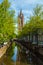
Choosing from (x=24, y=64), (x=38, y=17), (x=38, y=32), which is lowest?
(x=24, y=64)

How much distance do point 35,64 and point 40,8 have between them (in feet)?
46.2

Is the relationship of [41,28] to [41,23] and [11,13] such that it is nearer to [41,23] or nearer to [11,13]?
[41,23]

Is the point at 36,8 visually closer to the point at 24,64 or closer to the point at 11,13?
the point at 11,13

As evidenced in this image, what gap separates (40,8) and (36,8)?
84cm

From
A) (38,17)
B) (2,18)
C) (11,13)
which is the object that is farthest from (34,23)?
(2,18)

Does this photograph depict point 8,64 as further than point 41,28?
No

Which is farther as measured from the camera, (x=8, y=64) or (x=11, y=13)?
(x=11, y=13)

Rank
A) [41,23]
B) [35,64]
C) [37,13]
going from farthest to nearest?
[37,13], [41,23], [35,64]

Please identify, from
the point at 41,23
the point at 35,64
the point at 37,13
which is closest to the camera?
the point at 35,64

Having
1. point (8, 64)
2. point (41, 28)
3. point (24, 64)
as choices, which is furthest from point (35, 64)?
point (41, 28)

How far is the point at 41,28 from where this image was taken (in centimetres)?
3669

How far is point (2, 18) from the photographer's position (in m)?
28.9

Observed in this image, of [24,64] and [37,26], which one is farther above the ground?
[37,26]

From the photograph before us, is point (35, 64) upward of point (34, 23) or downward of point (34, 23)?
downward
